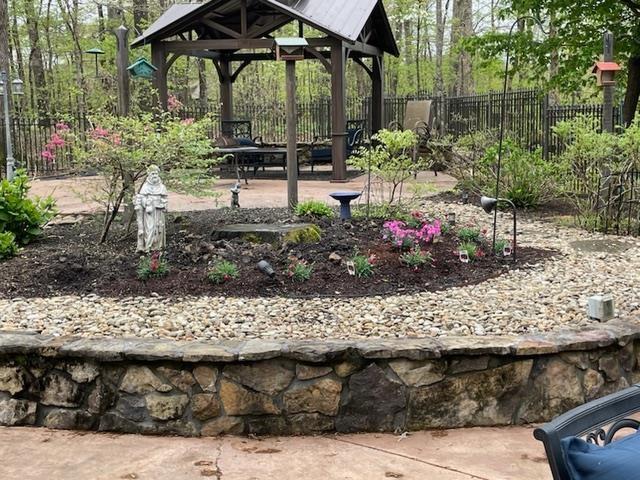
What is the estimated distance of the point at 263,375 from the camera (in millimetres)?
3664

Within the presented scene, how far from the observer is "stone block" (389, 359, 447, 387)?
→ 3691 millimetres

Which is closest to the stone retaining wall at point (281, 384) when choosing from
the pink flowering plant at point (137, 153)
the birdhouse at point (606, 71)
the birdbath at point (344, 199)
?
the pink flowering plant at point (137, 153)

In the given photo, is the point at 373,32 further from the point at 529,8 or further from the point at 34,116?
the point at 34,116

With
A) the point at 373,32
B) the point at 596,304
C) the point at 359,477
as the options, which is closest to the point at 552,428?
the point at 359,477

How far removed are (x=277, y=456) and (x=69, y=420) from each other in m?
1.16

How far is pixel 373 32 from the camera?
611 inches

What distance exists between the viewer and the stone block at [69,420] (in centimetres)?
376

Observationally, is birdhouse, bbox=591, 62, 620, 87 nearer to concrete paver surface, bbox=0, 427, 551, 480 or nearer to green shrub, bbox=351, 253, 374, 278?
green shrub, bbox=351, 253, 374, 278

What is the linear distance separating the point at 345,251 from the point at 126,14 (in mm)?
24784

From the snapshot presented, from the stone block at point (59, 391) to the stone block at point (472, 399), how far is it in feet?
5.70

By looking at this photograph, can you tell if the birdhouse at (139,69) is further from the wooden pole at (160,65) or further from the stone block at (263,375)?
the wooden pole at (160,65)

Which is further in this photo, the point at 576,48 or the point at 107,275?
the point at 576,48

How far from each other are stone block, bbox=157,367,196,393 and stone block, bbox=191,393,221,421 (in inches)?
2.6

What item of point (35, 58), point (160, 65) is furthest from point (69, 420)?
point (35, 58)
